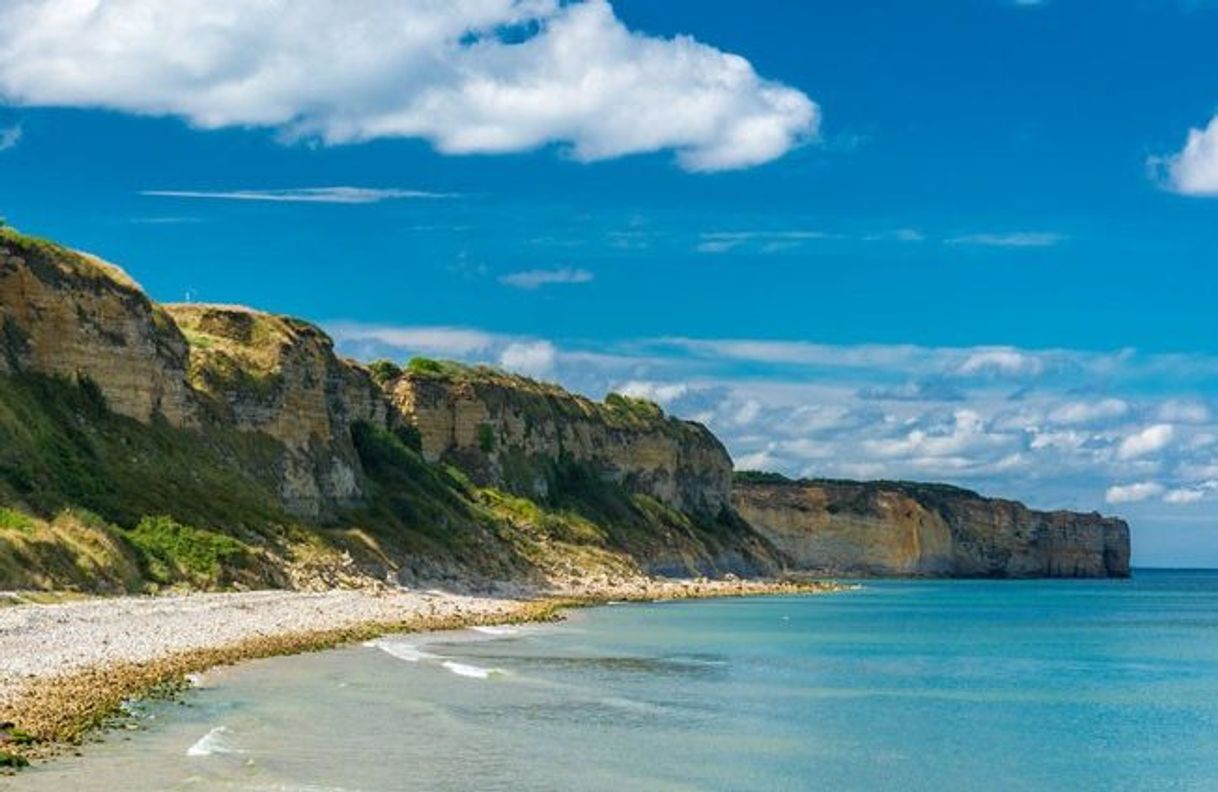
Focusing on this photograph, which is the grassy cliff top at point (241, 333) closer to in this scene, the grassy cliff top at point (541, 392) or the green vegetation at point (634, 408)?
the grassy cliff top at point (541, 392)

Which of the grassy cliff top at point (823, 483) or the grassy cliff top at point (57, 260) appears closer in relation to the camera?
the grassy cliff top at point (57, 260)

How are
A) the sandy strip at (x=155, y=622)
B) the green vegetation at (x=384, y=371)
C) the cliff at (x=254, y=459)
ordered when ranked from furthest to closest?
1. the green vegetation at (x=384, y=371)
2. the cliff at (x=254, y=459)
3. the sandy strip at (x=155, y=622)

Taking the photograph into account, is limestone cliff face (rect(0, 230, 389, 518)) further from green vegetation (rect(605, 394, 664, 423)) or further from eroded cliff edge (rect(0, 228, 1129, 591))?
green vegetation (rect(605, 394, 664, 423))

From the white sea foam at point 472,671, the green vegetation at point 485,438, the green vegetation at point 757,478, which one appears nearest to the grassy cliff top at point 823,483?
the green vegetation at point 757,478

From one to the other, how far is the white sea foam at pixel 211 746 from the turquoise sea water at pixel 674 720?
110 mm

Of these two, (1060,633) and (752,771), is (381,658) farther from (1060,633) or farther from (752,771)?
(1060,633)

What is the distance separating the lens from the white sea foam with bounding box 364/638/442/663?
134ft

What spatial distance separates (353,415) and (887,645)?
4777 centimetres

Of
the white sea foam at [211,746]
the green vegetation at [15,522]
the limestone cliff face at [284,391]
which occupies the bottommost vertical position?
the white sea foam at [211,746]

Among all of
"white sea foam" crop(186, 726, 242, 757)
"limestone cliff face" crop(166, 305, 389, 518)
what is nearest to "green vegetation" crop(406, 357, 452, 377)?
"limestone cliff face" crop(166, 305, 389, 518)

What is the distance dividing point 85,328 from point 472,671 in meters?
33.1

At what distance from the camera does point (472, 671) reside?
122 ft

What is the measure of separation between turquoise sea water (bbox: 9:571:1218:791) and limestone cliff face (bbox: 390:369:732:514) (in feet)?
171

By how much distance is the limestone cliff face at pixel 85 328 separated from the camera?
2394 inches
